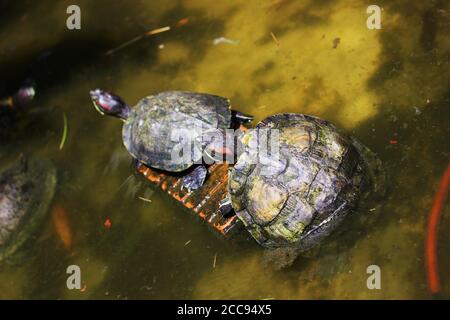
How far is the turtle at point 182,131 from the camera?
171 inches

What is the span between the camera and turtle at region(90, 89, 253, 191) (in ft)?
14.3

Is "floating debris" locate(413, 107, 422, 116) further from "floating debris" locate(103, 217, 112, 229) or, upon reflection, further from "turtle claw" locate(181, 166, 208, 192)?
"floating debris" locate(103, 217, 112, 229)

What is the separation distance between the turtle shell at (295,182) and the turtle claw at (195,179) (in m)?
0.69

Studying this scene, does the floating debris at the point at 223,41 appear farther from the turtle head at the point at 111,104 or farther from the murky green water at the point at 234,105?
the turtle head at the point at 111,104

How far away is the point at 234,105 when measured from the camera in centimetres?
500

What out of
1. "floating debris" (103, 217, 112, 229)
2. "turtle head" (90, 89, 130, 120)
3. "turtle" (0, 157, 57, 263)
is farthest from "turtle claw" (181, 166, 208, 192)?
"turtle" (0, 157, 57, 263)

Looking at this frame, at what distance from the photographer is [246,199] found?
386 cm

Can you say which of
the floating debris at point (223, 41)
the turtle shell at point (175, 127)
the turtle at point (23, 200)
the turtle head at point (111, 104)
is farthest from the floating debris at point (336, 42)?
the turtle at point (23, 200)

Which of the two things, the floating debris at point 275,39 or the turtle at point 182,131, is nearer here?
the turtle at point 182,131

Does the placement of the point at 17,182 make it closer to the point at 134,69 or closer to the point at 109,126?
the point at 109,126

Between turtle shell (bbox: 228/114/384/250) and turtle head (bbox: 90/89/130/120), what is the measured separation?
1.87 meters

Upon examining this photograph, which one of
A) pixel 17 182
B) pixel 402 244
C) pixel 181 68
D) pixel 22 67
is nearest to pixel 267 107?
pixel 181 68

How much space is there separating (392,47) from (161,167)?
2683 mm

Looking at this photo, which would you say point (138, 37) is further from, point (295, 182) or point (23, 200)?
point (295, 182)
